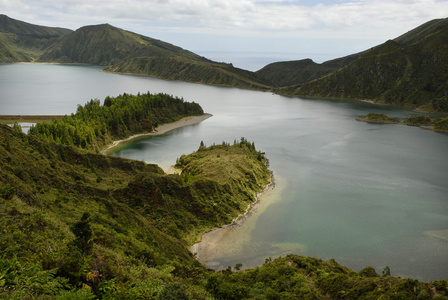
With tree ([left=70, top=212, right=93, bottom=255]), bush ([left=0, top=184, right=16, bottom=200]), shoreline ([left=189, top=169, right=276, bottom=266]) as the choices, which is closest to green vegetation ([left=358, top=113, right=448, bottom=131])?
shoreline ([left=189, top=169, right=276, bottom=266])

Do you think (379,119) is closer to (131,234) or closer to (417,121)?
(417,121)

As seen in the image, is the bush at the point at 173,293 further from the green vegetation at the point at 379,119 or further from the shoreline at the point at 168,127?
the green vegetation at the point at 379,119

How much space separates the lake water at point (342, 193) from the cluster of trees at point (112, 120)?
367 inches

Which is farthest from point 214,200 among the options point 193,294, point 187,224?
point 193,294

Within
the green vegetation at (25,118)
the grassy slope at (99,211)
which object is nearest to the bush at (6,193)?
the grassy slope at (99,211)

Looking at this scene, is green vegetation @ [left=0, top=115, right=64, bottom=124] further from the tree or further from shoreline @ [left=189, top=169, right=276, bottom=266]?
the tree

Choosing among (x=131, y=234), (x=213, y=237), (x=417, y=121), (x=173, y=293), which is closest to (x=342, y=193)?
(x=213, y=237)

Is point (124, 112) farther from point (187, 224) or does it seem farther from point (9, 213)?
point (9, 213)

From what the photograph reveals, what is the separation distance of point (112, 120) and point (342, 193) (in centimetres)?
7754

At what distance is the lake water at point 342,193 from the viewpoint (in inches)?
1923

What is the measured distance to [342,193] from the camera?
232 ft

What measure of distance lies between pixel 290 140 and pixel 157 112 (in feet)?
187

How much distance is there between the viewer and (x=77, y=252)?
21547 mm

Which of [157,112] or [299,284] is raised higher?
[157,112]
